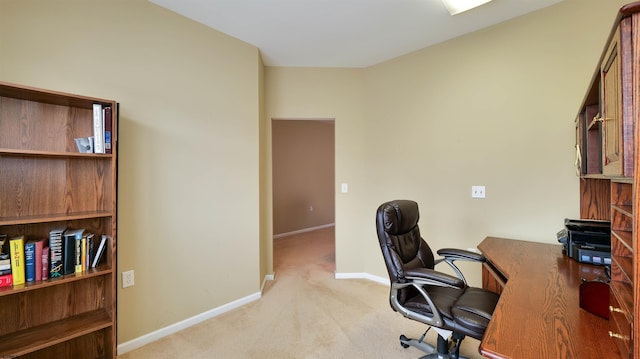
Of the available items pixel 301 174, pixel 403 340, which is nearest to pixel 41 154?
pixel 403 340

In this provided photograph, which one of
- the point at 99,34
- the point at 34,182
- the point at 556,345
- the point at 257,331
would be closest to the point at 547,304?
the point at 556,345

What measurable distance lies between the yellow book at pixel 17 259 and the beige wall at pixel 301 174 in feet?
14.1

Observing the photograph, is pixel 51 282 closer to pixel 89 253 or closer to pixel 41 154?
pixel 89 253

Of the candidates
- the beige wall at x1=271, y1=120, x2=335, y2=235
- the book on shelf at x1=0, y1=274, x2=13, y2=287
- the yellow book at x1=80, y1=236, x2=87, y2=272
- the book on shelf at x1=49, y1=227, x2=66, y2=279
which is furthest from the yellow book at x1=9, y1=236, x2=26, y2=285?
the beige wall at x1=271, y1=120, x2=335, y2=235

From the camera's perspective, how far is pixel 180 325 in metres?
2.33

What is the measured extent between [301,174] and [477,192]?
4179 mm

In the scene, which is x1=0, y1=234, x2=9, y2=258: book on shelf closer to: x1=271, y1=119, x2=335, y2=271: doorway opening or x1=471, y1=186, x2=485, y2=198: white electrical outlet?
x1=471, y1=186, x2=485, y2=198: white electrical outlet

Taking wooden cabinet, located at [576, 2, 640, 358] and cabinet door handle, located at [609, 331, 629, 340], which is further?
cabinet door handle, located at [609, 331, 629, 340]

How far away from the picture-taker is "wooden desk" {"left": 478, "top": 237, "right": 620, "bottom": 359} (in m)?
0.89

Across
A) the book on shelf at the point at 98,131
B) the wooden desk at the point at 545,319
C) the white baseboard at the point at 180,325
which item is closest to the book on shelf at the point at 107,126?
the book on shelf at the point at 98,131

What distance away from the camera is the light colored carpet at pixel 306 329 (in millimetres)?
2027

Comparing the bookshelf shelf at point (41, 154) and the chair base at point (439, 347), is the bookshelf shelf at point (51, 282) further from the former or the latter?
the chair base at point (439, 347)

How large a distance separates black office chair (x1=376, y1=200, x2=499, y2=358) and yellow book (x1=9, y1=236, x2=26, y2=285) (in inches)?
80.2

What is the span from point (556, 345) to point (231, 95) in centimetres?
277
